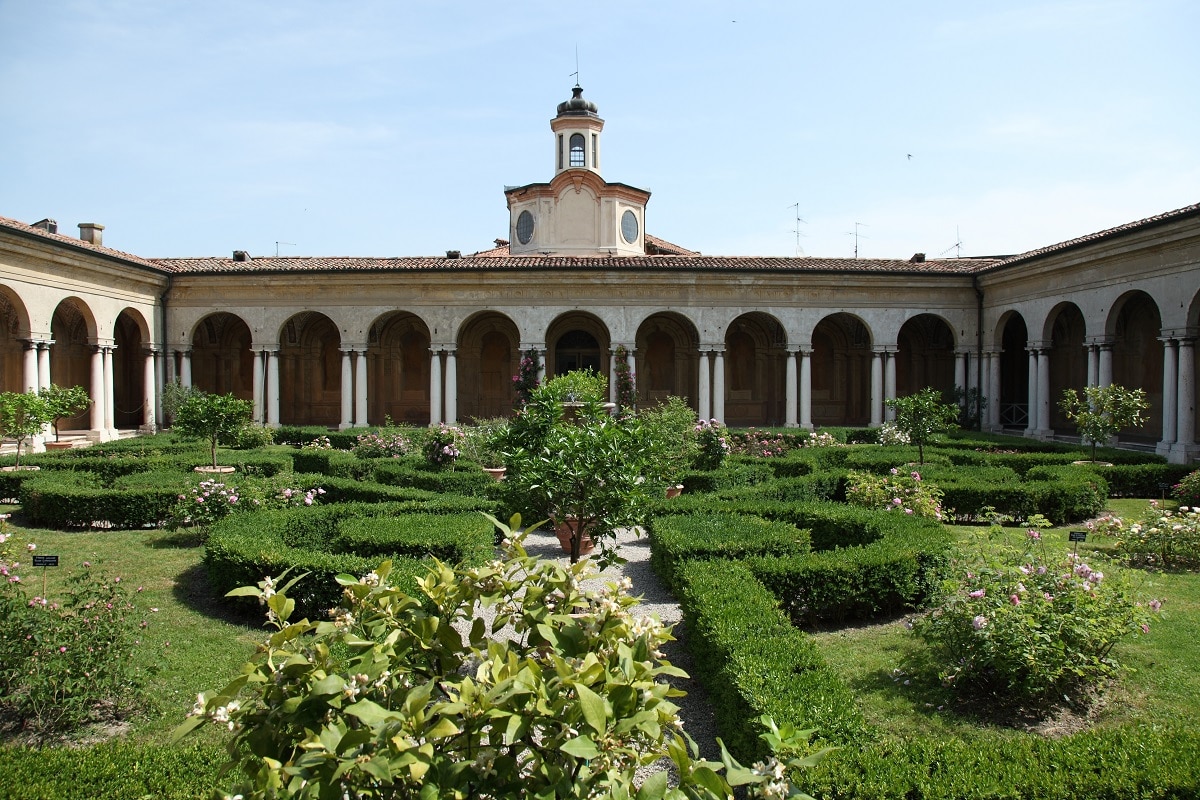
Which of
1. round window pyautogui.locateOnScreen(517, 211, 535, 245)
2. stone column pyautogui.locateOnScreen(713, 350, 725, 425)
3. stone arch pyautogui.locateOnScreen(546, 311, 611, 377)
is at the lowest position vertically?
stone column pyautogui.locateOnScreen(713, 350, 725, 425)

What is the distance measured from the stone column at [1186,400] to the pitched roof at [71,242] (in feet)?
96.8

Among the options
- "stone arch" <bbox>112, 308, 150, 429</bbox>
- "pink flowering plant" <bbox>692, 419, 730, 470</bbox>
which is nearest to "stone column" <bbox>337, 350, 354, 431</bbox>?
"stone arch" <bbox>112, 308, 150, 429</bbox>

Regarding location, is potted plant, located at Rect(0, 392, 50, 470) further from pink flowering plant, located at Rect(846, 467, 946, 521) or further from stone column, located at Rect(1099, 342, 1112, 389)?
stone column, located at Rect(1099, 342, 1112, 389)

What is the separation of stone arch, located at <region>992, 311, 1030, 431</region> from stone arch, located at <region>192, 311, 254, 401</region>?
29624mm

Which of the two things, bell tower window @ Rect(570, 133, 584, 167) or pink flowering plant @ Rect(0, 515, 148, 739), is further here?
bell tower window @ Rect(570, 133, 584, 167)

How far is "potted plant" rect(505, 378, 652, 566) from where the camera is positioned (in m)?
8.02

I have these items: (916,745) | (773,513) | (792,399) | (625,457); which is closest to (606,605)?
(916,745)

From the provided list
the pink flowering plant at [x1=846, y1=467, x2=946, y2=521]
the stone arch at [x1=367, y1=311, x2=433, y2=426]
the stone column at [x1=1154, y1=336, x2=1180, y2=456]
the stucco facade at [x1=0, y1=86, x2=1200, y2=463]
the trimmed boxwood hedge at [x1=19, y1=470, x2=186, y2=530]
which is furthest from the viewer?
the stone arch at [x1=367, y1=311, x2=433, y2=426]

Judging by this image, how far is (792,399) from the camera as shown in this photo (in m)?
29.5

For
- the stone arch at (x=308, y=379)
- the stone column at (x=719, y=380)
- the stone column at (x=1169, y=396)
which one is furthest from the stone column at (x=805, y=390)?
the stone arch at (x=308, y=379)

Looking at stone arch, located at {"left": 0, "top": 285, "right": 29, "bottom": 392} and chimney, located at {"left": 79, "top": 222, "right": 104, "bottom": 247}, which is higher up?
chimney, located at {"left": 79, "top": 222, "right": 104, "bottom": 247}

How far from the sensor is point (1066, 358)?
1124 inches

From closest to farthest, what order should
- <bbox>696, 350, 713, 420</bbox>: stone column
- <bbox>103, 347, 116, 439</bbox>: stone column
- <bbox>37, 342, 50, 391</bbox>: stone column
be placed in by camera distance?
<bbox>37, 342, 50, 391</bbox>: stone column
<bbox>103, 347, 116, 439</bbox>: stone column
<bbox>696, 350, 713, 420</bbox>: stone column

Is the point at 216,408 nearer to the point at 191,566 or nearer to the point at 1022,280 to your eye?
the point at 191,566
